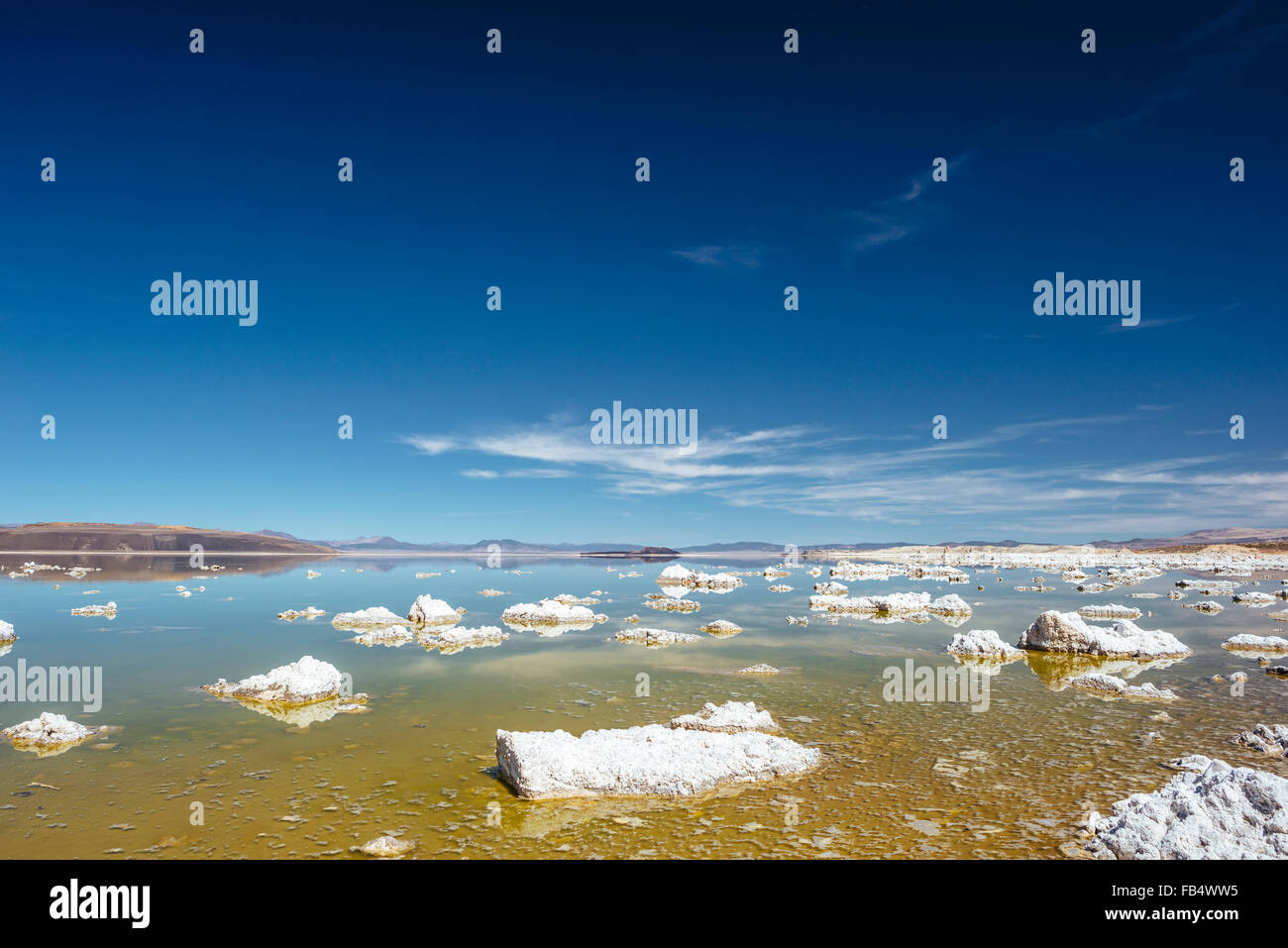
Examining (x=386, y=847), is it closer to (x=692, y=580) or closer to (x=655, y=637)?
(x=655, y=637)

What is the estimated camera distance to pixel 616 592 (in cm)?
5081

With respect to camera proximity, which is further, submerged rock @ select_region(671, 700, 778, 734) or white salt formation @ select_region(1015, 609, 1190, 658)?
white salt formation @ select_region(1015, 609, 1190, 658)

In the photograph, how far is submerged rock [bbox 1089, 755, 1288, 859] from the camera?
7789 millimetres

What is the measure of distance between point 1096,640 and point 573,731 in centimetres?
1977

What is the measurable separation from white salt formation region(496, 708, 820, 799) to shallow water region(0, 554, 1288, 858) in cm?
31

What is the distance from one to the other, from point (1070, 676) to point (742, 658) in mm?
10015

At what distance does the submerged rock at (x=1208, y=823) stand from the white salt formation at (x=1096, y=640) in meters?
16.2

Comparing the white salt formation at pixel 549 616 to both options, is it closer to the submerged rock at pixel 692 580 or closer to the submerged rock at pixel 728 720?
the submerged rock at pixel 728 720

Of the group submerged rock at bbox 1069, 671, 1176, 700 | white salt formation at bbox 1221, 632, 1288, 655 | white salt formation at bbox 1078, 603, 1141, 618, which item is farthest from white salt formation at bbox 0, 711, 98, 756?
A: white salt formation at bbox 1078, 603, 1141, 618

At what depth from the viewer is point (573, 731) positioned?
1419 centimetres

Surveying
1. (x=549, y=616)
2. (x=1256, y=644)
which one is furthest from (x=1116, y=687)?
(x=549, y=616)

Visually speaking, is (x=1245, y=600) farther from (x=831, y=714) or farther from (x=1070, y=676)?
(x=831, y=714)

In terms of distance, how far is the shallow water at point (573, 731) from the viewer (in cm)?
890

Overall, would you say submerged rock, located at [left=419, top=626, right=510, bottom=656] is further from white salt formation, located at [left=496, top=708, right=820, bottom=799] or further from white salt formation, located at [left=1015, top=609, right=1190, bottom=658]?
white salt formation, located at [left=1015, top=609, right=1190, bottom=658]
